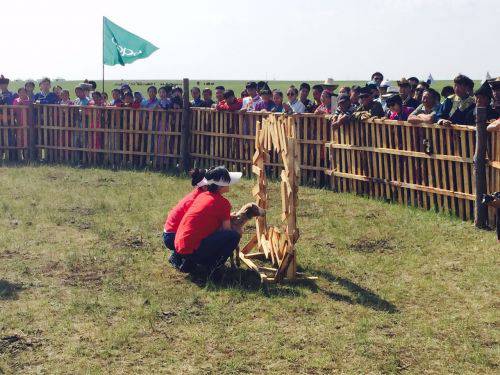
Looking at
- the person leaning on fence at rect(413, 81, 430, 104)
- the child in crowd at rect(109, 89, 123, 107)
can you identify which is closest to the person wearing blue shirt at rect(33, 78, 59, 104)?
the child in crowd at rect(109, 89, 123, 107)

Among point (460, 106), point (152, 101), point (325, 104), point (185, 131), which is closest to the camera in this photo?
point (460, 106)

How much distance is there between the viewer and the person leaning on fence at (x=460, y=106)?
10.8 metres

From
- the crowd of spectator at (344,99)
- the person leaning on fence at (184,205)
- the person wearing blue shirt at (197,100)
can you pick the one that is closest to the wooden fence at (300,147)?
the crowd of spectator at (344,99)

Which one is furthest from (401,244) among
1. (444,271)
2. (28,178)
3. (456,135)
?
(28,178)

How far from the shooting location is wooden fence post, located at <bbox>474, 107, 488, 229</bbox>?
10086 mm

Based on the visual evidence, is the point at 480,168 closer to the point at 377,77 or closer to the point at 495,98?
the point at 495,98

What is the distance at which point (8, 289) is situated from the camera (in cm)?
792

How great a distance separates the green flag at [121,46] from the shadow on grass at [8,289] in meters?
12.5

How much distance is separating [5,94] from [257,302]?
45.6 ft

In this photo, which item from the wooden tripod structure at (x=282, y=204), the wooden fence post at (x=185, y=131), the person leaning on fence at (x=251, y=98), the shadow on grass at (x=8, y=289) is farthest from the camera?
the wooden fence post at (x=185, y=131)

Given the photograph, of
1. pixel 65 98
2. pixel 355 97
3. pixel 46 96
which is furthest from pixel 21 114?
pixel 355 97

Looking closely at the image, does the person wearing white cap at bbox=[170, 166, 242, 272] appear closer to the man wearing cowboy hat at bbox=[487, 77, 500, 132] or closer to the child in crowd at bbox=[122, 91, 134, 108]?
the man wearing cowboy hat at bbox=[487, 77, 500, 132]

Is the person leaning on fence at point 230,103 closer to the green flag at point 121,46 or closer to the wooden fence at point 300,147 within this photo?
the wooden fence at point 300,147

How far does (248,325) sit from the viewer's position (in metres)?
6.79
